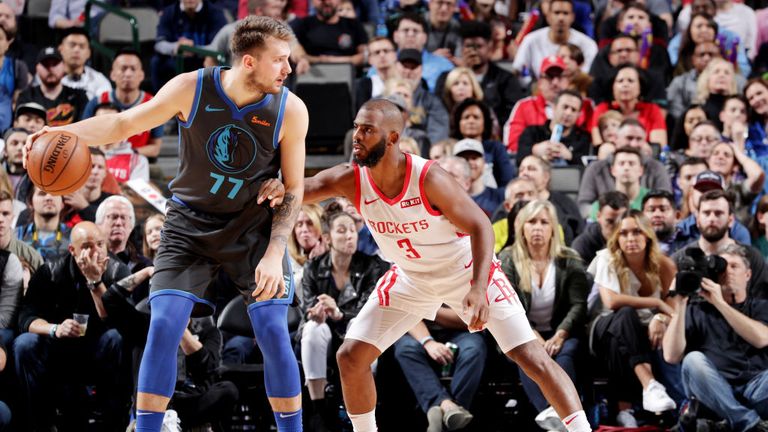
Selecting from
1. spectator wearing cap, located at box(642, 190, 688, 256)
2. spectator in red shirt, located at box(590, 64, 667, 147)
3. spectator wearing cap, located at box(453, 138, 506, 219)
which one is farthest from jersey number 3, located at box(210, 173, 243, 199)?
spectator in red shirt, located at box(590, 64, 667, 147)

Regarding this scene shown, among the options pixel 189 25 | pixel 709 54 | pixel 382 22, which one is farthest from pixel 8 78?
pixel 709 54

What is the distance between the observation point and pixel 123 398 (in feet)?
23.6

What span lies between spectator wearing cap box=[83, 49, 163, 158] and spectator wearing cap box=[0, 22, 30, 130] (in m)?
0.77

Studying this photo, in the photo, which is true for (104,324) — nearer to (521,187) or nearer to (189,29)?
(521,187)

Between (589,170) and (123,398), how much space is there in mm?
4320

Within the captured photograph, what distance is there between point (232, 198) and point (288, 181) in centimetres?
28

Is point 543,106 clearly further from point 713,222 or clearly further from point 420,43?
point 713,222

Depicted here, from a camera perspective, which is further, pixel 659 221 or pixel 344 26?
pixel 344 26

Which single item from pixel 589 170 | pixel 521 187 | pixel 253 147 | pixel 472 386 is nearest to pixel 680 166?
pixel 589 170

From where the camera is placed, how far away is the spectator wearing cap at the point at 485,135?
946cm

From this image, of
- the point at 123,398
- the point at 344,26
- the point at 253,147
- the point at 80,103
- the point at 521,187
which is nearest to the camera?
the point at 253,147

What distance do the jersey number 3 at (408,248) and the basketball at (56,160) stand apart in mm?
1620

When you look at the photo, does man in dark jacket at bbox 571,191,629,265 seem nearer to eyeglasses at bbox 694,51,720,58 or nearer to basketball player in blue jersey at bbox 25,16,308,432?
eyeglasses at bbox 694,51,720,58

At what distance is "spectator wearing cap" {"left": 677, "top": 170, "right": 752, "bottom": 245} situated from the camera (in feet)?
27.6
